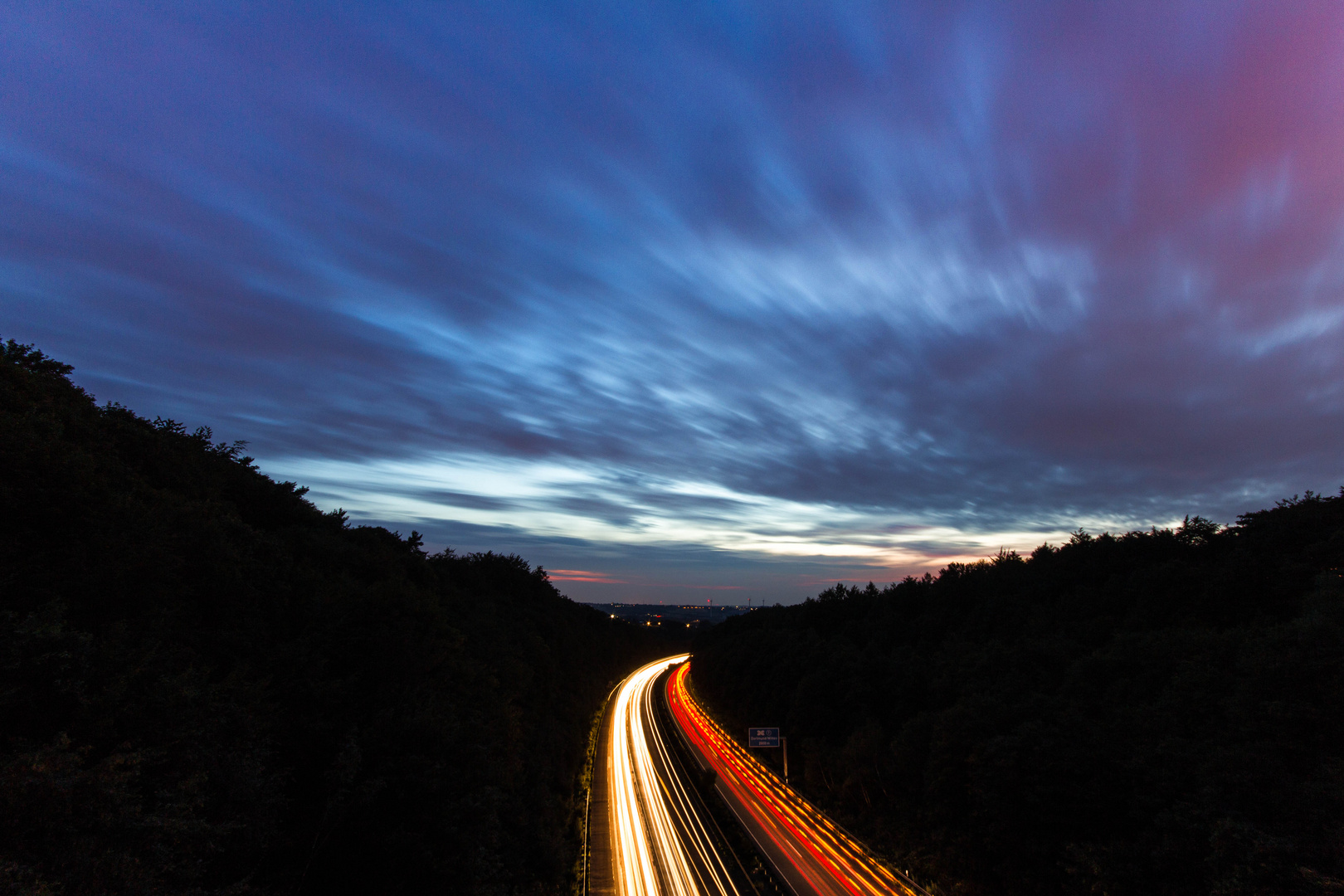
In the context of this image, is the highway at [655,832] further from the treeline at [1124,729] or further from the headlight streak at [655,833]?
the treeline at [1124,729]

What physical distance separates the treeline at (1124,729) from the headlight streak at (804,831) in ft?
10.1

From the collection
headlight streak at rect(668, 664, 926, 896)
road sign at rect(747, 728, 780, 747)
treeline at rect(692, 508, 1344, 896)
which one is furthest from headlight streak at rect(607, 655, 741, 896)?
treeline at rect(692, 508, 1344, 896)

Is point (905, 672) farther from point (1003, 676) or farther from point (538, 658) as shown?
point (538, 658)

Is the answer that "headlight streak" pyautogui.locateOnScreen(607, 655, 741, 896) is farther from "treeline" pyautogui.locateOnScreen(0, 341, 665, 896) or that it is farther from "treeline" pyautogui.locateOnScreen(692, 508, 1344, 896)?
"treeline" pyautogui.locateOnScreen(692, 508, 1344, 896)

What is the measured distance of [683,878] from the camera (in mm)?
31766

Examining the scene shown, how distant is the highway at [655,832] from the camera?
31.4 meters

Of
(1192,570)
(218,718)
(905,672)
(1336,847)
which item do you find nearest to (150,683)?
(218,718)

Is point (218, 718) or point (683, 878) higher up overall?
point (218, 718)

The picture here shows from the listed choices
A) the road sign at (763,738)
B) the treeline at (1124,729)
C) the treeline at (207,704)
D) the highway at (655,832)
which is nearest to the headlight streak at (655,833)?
the highway at (655,832)

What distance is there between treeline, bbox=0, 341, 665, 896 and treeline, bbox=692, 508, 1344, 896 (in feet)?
77.6

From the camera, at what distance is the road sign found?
51.0 metres

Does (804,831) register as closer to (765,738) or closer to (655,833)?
(655,833)

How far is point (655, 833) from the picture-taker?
38219 mm

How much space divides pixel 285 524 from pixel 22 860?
124ft
